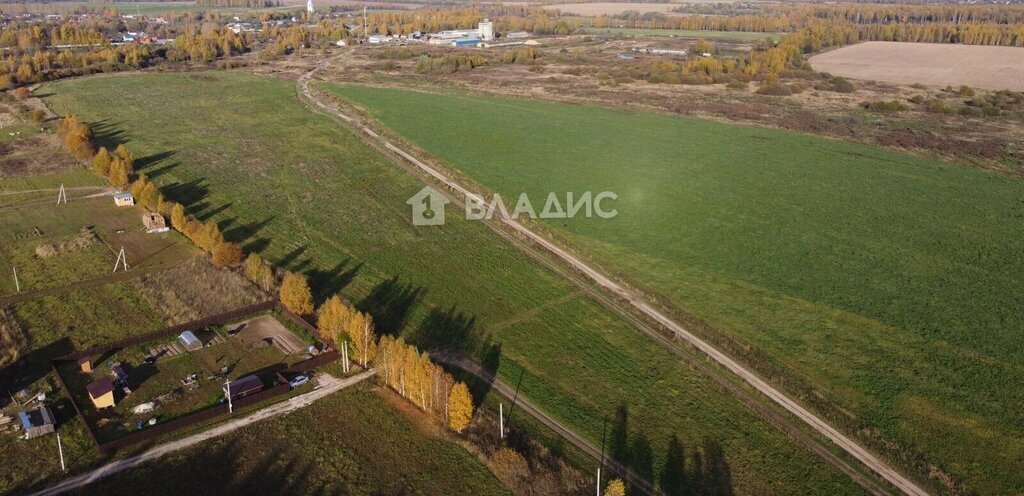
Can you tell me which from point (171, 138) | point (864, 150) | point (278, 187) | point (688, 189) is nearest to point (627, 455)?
point (688, 189)

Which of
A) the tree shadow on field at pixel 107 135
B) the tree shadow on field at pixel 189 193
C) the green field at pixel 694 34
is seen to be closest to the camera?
the tree shadow on field at pixel 189 193

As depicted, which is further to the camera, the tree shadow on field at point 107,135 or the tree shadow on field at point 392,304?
the tree shadow on field at point 107,135

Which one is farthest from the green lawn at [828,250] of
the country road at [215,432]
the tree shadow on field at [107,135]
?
the tree shadow on field at [107,135]

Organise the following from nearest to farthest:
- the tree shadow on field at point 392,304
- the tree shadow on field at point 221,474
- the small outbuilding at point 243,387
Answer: the tree shadow on field at point 221,474, the small outbuilding at point 243,387, the tree shadow on field at point 392,304

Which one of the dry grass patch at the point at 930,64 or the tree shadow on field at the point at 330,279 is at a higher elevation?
the dry grass patch at the point at 930,64

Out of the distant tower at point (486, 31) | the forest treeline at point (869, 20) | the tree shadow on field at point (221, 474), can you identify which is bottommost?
the tree shadow on field at point (221, 474)

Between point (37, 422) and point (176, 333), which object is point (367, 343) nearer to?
point (176, 333)

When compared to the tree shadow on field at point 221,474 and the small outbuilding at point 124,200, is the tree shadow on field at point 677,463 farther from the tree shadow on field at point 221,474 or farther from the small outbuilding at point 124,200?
the small outbuilding at point 124,200

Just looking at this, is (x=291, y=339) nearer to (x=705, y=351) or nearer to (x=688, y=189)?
(x=705, y=351)
